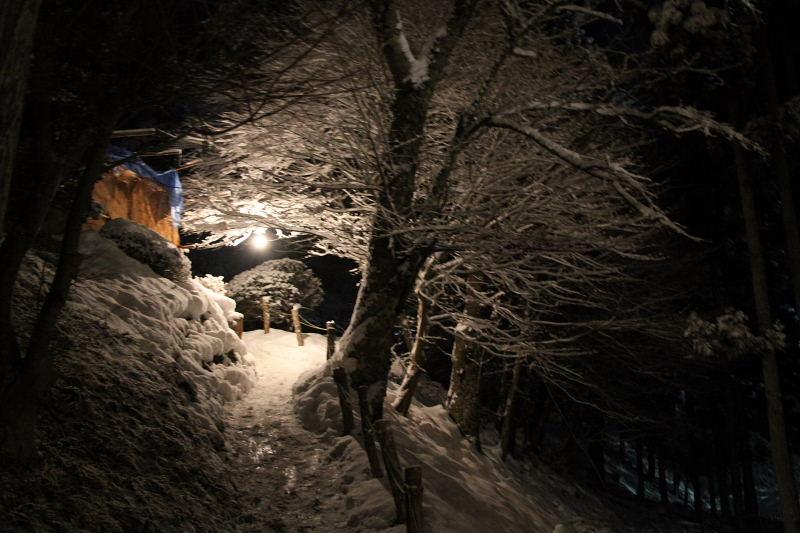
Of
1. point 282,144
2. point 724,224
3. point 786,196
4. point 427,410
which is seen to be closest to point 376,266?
point 282,144

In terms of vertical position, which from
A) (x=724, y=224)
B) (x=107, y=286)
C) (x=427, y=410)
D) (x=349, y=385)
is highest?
(x=724, y=224)

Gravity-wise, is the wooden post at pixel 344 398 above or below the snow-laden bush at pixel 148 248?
below

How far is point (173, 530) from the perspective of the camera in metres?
4.76

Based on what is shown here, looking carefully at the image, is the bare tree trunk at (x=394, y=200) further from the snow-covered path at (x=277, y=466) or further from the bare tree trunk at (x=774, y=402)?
the bare tree trunk at (x=774, y=402)

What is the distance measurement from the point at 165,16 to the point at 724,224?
1729 centimetres

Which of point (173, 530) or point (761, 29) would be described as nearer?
point (173, 530)

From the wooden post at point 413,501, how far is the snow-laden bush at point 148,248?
8165 mm

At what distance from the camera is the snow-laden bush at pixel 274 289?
19.2 m

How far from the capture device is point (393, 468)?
5953 millimetres

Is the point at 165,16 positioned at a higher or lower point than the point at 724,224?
lower

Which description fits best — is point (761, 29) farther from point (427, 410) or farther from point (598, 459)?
point (598, 459)

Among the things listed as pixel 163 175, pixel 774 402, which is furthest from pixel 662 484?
pixel 163 175

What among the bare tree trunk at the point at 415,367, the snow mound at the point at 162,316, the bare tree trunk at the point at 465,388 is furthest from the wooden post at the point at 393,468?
the bare tree trunk at the point at 465,388

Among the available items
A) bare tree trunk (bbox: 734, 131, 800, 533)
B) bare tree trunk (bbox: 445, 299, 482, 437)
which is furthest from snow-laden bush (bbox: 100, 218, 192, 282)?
bare tree trunk (bbox: 734, 131, 800, 533)
